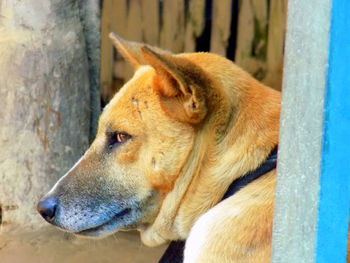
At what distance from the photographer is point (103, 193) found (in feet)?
12.6

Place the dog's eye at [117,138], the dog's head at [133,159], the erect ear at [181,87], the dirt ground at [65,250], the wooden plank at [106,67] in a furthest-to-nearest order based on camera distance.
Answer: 1. the wooden plank at [106,67]
2. the dirt ground at [65,250]
3. the dog's eye at [117,138]
4. the dog's head at [133,159]
5. the erect ear at [181,87]

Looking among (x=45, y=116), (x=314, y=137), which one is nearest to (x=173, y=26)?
(x=45, y=116)

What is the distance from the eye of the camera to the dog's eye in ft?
12.5

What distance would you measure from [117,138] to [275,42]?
3994mm

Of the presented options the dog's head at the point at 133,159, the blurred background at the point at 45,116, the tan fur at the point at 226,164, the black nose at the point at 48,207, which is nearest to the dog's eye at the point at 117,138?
the dog's head at the point at 133,159

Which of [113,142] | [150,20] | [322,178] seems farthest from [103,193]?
[150,20]

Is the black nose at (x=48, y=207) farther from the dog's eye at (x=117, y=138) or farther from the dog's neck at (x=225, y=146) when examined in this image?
the dog's neck at (x=225, y=146)

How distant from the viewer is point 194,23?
7.43 m

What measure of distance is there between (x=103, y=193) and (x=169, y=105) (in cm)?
56

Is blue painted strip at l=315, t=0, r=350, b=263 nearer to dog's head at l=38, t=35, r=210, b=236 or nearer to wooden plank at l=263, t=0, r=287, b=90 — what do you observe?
dog's head at l=38, t=35, r=210, b=236

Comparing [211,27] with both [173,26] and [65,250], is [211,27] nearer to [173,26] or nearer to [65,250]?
[173,26]

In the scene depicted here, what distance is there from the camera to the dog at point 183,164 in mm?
3465

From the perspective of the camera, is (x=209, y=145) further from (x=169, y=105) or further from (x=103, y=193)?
(x=103, y=193)

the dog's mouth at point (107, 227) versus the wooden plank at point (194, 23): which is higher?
the wooden plank at point (194, 23)
